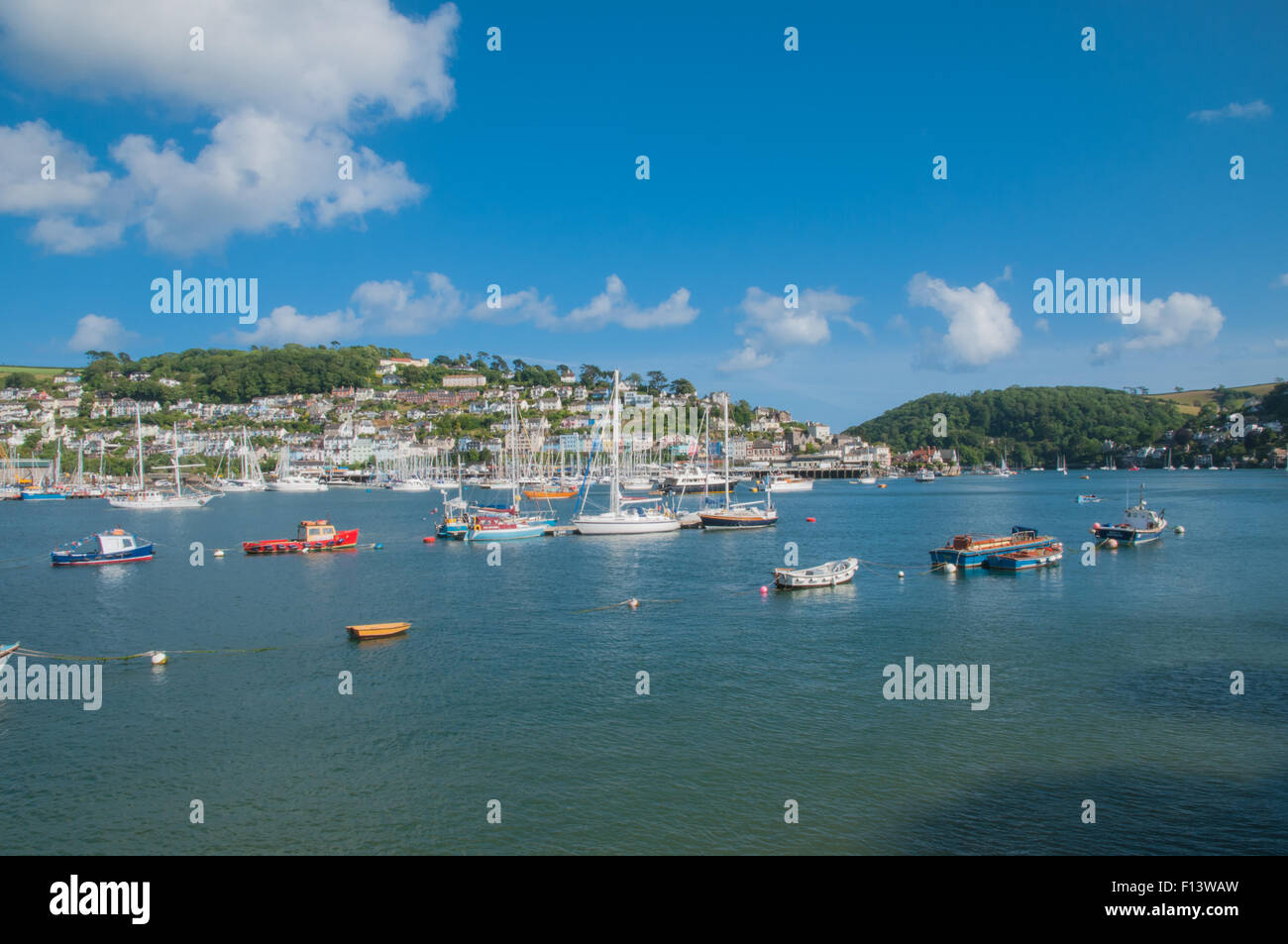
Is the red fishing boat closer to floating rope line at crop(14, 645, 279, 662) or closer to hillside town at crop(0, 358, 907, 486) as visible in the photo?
floating rope line at crop(14, 645, 279, 662)

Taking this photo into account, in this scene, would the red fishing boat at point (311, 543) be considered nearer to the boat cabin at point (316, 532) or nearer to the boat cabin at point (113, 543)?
the boat cabin at point (316, 532)

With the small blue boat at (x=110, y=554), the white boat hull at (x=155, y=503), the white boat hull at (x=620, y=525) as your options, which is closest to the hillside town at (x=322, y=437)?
the white boat hull at (x=155, y=503)

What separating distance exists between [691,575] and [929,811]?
25.1m

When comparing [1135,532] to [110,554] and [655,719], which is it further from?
[110,554]

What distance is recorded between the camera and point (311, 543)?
1905 inches

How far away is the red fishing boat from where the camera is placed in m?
47.7

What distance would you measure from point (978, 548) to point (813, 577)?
11104 mm

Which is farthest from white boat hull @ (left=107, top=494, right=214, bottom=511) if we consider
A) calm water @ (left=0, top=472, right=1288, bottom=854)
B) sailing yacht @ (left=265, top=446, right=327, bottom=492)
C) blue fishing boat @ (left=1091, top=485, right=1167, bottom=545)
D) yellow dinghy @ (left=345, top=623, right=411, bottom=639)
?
blue fishing boat @ (left=1091, top=485, right=1167, bottom=545)

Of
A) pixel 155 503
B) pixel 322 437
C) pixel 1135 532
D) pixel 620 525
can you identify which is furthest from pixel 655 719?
pixel 322 437

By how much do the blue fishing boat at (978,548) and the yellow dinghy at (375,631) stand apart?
26.7m
